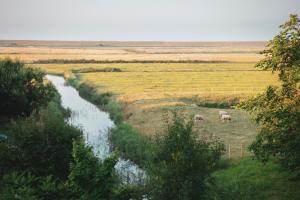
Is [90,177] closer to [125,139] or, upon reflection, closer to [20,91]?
[125,139]

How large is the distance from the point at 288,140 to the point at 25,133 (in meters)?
15.9

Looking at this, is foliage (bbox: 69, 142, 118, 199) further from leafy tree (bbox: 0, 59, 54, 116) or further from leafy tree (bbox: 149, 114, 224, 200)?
leafy tree (bbox: 0, 59, 54, 116)

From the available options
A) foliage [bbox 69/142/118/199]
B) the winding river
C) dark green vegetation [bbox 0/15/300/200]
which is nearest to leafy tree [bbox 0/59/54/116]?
the winding river

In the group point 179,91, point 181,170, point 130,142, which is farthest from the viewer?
point 179,91

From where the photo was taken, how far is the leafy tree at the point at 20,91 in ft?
152

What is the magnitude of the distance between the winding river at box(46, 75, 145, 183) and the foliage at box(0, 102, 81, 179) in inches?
90.2

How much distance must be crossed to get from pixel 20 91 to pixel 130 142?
1528 cm

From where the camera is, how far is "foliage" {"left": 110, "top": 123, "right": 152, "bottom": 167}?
3666cm

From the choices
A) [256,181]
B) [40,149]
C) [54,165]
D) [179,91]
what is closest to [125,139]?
[54,165]

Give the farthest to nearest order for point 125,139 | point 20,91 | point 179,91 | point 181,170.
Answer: point 179,91, point 20,91, point 125,139, point 181,170

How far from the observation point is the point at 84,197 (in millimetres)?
19375

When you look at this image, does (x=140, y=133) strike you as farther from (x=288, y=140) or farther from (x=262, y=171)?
(x=288, y=140)

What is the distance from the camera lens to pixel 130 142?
39406 millimetres

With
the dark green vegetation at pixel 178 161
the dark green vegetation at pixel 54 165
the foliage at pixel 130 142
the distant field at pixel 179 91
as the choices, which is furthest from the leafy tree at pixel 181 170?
the foliage at pixel 130 142
